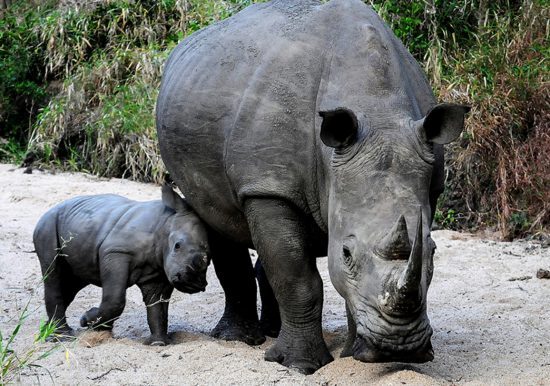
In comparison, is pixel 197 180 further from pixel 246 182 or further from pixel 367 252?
pixel 367 252

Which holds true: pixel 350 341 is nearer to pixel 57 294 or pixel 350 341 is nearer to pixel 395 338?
pixel 395 338

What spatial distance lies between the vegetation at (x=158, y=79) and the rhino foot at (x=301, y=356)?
4.10 metres

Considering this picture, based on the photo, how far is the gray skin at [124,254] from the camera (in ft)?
20.4

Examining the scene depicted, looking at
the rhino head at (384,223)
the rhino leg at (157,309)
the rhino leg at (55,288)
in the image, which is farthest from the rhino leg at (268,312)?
the rhino head at (384,223)

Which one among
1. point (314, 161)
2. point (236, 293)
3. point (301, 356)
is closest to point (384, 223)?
point (314, 161)

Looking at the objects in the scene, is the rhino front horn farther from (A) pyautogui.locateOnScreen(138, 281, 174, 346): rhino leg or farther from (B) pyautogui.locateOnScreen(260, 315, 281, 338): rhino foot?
(B) pyautogui.locateOnScreen(260, 315, 281, 338): rhino foot

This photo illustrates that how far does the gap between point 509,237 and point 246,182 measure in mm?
4468

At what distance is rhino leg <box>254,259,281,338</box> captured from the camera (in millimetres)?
6988

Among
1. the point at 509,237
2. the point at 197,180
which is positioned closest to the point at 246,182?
the point at 197,180

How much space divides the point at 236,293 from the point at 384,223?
2291 mm

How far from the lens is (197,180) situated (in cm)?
625

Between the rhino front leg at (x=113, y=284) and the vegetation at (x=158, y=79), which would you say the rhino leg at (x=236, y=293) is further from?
the vegetation at (x=158, y=79)

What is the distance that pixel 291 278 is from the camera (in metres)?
5.73

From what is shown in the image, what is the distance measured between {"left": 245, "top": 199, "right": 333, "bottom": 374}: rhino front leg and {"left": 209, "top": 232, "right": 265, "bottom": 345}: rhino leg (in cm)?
83
